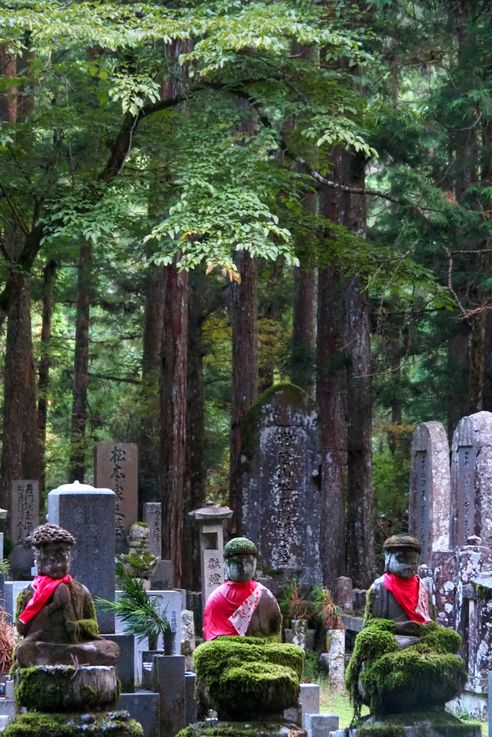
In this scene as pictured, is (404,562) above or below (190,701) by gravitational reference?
above

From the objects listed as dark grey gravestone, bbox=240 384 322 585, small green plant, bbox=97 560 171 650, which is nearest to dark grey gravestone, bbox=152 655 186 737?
small green plant, bbox=97 560 171 650

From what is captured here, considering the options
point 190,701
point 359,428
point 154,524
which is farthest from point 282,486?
point 190,701

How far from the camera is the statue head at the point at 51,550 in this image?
347 inches

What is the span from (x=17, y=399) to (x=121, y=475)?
9.74 feet

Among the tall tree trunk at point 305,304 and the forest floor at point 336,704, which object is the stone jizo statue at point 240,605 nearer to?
the forest floor at point 336,704

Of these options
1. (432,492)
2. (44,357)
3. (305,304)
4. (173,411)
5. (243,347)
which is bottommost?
(432,492)

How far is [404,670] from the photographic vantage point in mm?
8836

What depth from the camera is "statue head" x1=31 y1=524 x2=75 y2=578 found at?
881 centimetres

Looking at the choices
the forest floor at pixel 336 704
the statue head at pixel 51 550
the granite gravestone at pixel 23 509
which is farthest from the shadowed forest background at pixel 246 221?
the statue head at pixel 51 550

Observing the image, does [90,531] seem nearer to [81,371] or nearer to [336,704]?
[336,704]

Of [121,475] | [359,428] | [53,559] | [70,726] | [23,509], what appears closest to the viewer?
[70,726]

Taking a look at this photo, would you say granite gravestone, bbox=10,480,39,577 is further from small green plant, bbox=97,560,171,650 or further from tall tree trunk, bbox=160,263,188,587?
small green plant, bbox=97,560,171,650

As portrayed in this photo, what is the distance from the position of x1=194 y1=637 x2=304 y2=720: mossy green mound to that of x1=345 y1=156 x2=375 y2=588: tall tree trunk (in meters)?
15.3

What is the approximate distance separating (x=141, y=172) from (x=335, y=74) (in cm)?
326
